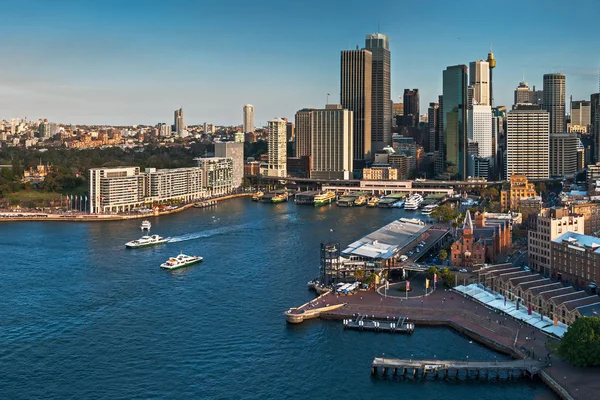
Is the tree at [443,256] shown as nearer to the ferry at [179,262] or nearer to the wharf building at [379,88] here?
the ferry at [179,262]

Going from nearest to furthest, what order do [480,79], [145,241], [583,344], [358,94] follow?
[583,344] → [145,241] → [358,94] → [480,79]

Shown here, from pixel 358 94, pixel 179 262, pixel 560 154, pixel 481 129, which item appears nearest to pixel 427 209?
pixel 179 262

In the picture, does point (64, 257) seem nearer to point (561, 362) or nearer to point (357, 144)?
point (561, 362)

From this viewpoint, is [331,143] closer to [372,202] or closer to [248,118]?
[372,202]

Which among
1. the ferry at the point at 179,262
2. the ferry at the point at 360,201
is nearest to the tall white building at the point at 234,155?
the ferry at the point at 360,201

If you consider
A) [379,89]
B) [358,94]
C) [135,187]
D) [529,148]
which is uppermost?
[379,89]

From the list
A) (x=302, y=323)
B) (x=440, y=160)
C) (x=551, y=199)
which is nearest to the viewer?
(x=302, y=323)

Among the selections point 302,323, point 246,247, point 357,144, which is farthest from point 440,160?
point 302,323
